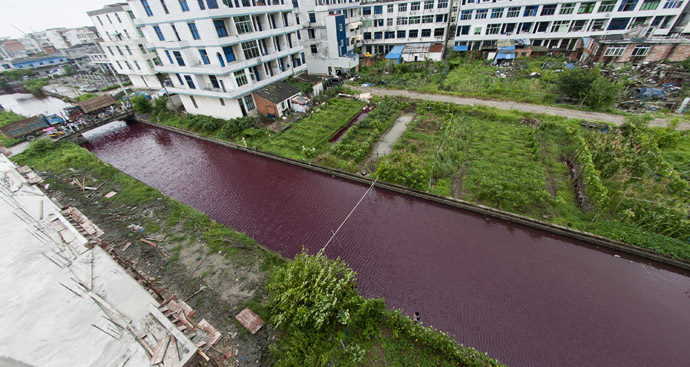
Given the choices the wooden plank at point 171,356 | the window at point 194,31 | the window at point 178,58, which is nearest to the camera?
the wooden plank at point 171,356

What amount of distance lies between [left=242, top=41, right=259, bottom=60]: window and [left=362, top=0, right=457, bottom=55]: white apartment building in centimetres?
3031

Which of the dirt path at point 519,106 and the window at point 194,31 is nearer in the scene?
the dirt path at point 519,106

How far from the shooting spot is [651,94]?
26.0m

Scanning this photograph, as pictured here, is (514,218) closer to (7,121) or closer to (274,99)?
(274,99)

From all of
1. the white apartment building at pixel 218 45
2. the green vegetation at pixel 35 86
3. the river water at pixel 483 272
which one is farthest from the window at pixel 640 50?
the green vegetation at pixel 35 86

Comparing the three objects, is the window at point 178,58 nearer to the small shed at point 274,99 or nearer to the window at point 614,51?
the small shed at point 274,99

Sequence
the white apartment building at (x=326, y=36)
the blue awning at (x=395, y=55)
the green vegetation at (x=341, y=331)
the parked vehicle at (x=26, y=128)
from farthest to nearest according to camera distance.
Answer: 1. the blue awning at (x=395, y=55)
2. the white apartment building at (x=326, y=36)
3. the parked vehicle at (x=26, y=128)
4. the green vegetation at (x=341, y=331)

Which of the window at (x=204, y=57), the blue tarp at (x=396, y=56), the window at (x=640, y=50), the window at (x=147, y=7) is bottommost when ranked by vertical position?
the window at (x=640, y=50)

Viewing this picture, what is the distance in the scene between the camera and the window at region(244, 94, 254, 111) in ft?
95.1

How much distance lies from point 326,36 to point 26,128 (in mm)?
40286

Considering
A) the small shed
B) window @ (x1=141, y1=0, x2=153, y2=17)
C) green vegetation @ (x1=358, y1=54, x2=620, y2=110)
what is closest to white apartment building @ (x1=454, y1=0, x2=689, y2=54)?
green vegetation @ (x1=358, y1=54, x2=620, y2=110)

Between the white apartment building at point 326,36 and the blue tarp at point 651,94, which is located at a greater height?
the white apartment building at point 326,36

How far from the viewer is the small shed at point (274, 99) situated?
28.9 m

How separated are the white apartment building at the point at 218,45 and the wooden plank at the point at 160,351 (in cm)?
2471
